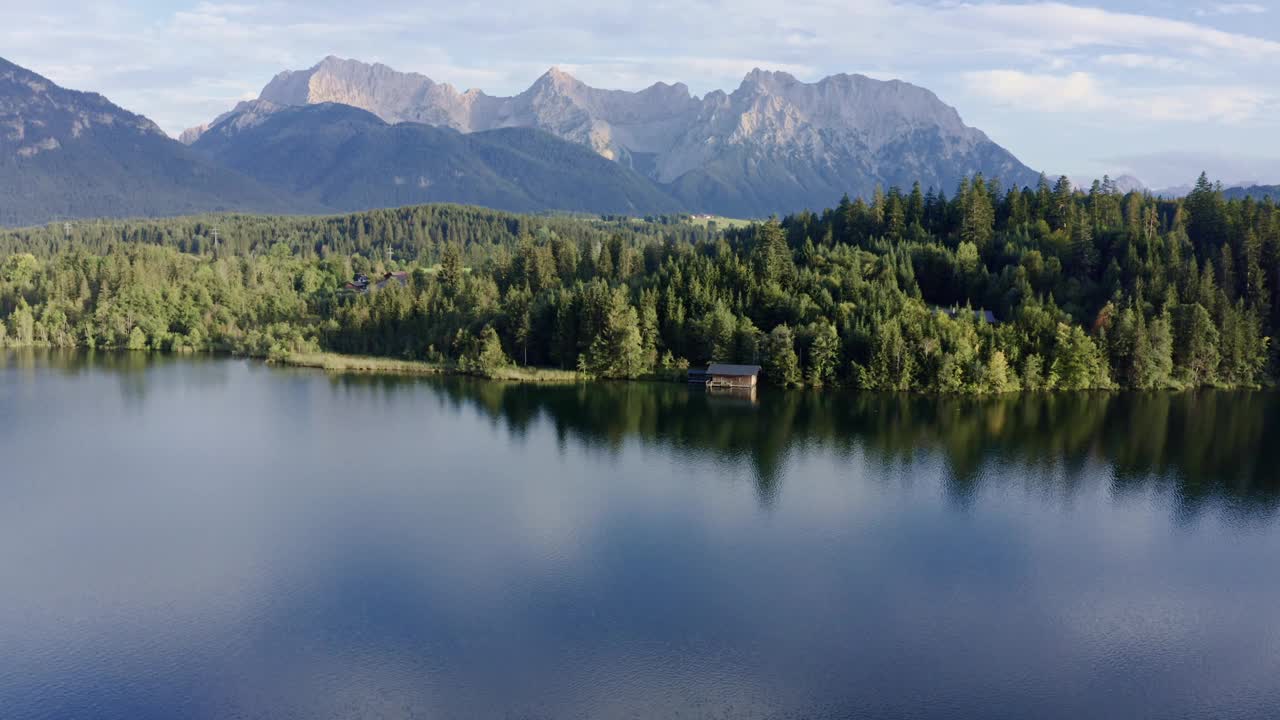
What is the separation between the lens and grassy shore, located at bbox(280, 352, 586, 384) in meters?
85.6

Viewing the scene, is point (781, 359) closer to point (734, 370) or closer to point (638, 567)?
point (734, 370)

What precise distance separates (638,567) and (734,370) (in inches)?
1711

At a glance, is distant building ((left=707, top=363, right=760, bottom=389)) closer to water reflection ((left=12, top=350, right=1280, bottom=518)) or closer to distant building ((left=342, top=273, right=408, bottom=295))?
water reflection ((left=12, top=350, right=1280, bottom=518))

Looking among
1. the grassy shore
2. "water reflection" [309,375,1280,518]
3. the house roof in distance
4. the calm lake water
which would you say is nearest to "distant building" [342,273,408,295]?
the grassy shore

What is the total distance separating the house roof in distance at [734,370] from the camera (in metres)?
78.8

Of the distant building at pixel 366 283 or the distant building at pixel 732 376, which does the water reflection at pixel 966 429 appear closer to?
the distant building at pixel 732 376

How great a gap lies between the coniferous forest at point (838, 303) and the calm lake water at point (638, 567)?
13.9 m

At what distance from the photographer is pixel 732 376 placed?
7962 centimetres

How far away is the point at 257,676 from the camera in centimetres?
2920

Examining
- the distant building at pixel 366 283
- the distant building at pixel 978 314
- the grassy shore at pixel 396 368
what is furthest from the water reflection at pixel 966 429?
the distant building at pixel 366 283

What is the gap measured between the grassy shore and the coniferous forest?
1694mm

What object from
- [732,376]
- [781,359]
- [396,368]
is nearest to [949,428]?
[781,359]

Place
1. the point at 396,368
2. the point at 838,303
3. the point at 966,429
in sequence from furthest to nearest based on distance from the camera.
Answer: the point at 396,368
the point at 838,303
the point at 966,429

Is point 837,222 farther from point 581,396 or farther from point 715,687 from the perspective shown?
point 715,687
